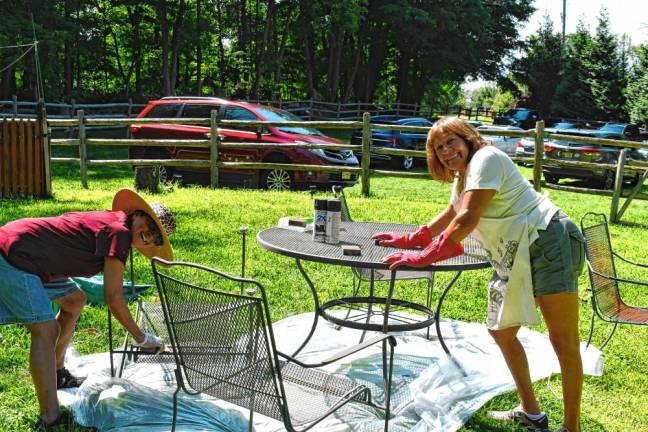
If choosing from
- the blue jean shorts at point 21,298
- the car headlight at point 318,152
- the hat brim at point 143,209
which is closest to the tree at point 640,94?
the car headlight at point 318,152

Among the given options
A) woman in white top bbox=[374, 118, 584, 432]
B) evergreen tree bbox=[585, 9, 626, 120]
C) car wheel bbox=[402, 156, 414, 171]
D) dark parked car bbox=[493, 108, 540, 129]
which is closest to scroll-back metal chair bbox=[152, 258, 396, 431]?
woman in white top bbox=[374, 118, 584, 432]

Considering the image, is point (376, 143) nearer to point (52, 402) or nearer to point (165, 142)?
point (165, 142)

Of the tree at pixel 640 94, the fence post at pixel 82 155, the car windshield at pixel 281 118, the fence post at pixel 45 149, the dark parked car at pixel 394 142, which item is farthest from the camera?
the tree at pixel 640 94

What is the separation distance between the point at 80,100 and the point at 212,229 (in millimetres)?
23733

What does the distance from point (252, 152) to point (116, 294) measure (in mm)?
9420

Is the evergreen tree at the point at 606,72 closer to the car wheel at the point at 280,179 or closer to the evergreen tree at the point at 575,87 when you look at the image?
the evergreen tree at the point at 575,87

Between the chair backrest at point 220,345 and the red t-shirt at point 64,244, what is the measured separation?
43 centimetres

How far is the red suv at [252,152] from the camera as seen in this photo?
12.2 m

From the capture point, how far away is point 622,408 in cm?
391

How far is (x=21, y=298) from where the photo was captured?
10.5 ft

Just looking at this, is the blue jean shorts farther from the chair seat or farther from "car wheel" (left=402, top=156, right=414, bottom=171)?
"car wheel" (left=402, top=156, right=414, bottom=171)

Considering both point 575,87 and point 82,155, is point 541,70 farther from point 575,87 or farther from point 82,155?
point 82,155

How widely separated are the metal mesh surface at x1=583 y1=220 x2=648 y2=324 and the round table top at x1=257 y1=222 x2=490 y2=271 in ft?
2.62

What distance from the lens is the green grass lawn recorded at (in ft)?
12.6
